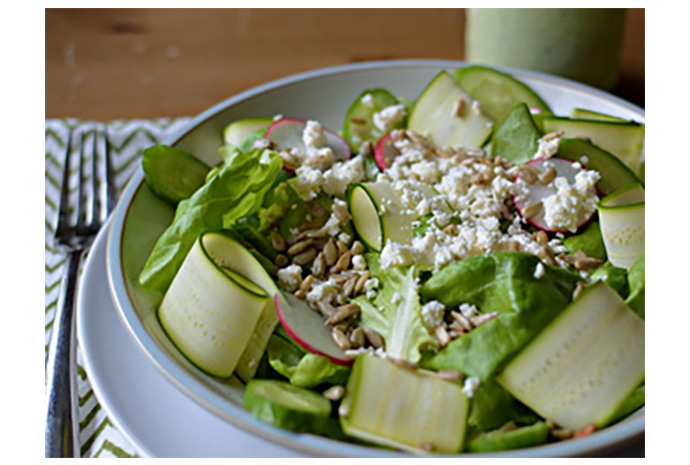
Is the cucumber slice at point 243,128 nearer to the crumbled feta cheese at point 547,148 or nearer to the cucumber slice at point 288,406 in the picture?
the crumbled feta cheese at point 547,148

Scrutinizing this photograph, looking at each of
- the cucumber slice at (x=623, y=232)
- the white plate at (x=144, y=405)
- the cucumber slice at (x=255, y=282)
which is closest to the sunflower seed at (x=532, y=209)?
the cucumber slice at (x=623, y=232)

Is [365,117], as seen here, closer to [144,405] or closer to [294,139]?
[294,139]

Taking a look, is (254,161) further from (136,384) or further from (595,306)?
(595,306)

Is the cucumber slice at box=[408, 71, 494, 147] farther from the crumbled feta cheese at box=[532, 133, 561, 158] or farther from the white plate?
Result: the white plate

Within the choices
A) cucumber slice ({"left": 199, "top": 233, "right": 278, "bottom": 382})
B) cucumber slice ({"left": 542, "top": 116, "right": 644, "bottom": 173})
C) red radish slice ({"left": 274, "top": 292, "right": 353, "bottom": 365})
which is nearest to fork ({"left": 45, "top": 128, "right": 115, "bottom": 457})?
cucumber slice ({"left": 199, "top": 233, "right": 278, "bottom": 382})

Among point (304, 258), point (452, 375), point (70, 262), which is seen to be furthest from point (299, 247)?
point (70, 262)
